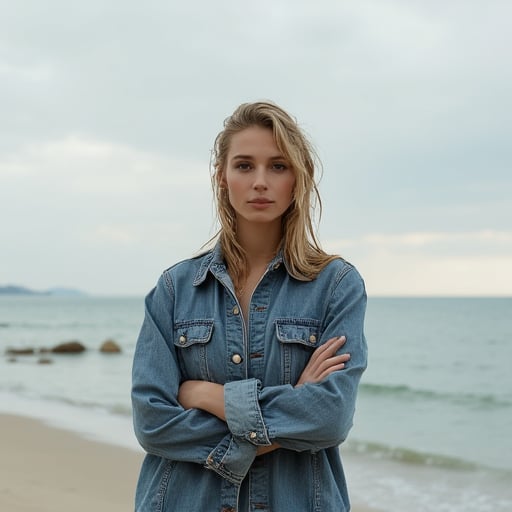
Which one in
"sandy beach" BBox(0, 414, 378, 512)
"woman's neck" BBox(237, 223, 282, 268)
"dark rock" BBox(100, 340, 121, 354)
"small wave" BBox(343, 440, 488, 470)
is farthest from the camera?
"dark rock" BBox(100, 340, 121, 354)

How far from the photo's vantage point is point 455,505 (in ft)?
22.8

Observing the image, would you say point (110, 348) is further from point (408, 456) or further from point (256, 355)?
point (256, 355)

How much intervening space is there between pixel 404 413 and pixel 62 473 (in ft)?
26.4

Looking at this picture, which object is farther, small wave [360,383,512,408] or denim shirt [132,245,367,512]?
small wave [360,383,512,408]

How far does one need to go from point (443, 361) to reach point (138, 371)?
25.2m

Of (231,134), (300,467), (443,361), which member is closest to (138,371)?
(300,467)

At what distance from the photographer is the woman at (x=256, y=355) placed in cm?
224

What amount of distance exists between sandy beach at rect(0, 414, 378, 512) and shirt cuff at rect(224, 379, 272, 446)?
4418mm

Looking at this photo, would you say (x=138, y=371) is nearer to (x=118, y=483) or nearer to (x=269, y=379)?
(x=269, y=379)

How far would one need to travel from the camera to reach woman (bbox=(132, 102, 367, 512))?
7.34 feet

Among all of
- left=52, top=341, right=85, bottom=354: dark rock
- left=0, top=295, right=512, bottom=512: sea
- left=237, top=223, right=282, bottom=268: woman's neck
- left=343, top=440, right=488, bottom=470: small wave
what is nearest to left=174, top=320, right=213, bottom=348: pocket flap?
left=237, top=223, right=282, bottom=268: woman's neck

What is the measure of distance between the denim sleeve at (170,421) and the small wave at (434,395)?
48.6ft

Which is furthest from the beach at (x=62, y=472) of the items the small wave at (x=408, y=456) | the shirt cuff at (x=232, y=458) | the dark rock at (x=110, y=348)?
the dark rock at (x=110, y=348)

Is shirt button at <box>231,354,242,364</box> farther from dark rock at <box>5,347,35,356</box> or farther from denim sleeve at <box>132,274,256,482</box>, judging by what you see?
dark rock at <box>5,347,35,356</box>
